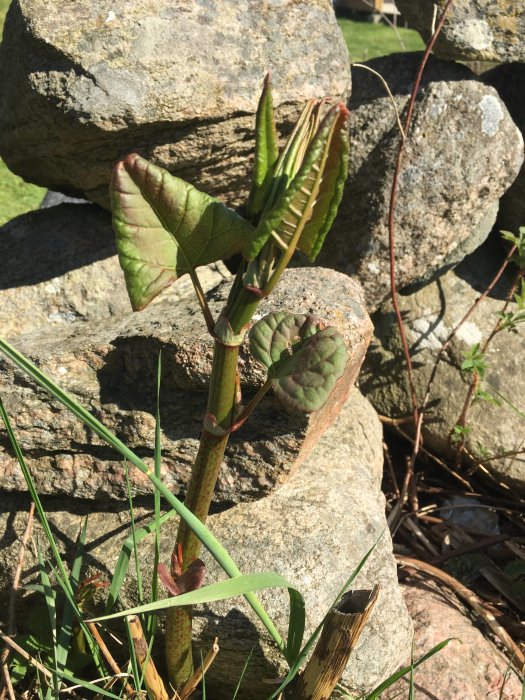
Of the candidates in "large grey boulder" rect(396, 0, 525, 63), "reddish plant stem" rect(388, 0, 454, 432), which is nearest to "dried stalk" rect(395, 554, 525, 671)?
"reddish plant stem" rect(388, 0, 454, 432)

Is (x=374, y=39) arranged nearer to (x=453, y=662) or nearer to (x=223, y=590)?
(x=453, y=662)

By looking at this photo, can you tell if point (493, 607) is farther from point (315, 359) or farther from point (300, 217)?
point (300, 217)

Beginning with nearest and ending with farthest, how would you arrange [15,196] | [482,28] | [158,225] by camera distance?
[158,225]
[482,28]
[15,196]

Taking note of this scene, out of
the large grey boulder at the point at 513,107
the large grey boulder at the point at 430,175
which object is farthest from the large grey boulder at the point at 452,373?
the large grey boulder at the point at 513,107

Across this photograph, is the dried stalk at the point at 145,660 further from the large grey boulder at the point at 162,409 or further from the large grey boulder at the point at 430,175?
the large grey boulder at the point at 430,175

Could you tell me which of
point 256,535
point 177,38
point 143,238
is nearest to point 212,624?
point 256,535

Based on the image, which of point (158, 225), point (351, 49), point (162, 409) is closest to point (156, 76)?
point (162, 409)
